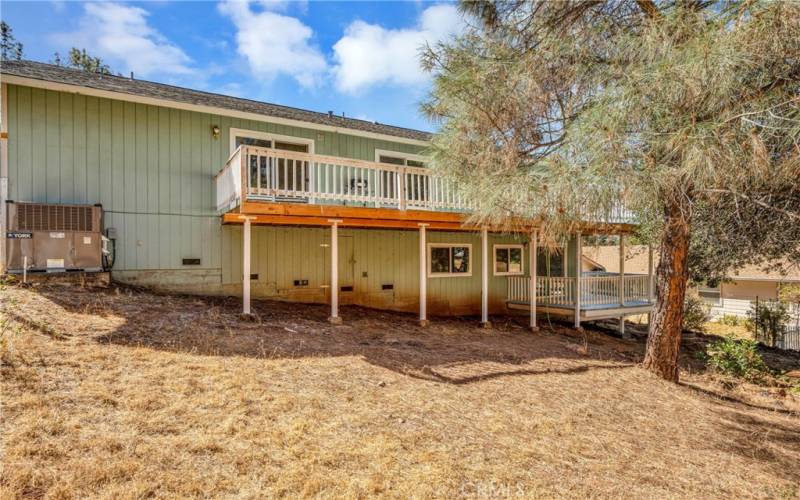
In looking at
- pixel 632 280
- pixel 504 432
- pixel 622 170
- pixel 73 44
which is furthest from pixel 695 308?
pixel 73 44

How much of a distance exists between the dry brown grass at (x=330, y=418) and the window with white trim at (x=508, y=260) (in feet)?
20.7

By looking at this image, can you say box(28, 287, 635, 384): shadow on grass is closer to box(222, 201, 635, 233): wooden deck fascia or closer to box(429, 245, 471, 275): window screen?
box(222, 201, 635, 233): wooden deck fascia

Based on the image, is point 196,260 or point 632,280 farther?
point 632,280

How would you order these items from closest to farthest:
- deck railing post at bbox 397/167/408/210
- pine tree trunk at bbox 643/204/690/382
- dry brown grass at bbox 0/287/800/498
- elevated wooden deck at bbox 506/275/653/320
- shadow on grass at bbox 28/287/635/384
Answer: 1. dry brown grass at bbox 0/287/800/498
2. shadow on grass at bbox 28/287/635/384
3. pine tree trunk at bbox 643/204/690/382
4. deck railing post at bbox 397/167/408/210
5. elevated wooden deck at bbox 506/275/653/320

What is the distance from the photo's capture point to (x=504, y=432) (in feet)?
13.8

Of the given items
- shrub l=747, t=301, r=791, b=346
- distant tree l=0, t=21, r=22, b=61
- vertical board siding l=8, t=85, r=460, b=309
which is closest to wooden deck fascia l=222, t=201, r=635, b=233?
vertical board siding l=8, t=85, r=460, b=309

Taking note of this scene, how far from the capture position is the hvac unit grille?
7246 millimetres

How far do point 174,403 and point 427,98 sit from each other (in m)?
5.61

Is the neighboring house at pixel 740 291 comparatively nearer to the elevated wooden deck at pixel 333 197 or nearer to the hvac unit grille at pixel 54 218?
the elevated wooden deck at pixel 333 197

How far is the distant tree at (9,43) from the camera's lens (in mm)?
21625

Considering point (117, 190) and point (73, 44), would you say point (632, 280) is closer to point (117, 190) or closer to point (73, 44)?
point (117, 190)

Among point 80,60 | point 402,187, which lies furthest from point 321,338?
point 80,60

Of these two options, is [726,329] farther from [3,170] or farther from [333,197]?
[3,170]

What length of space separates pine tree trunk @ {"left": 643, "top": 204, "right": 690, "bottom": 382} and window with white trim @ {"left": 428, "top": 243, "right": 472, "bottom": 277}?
602 cm
